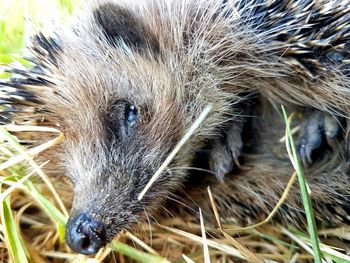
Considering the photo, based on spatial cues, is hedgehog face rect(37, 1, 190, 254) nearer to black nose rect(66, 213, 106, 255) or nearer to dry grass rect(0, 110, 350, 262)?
black nose rect(66, 213, 106, 255)

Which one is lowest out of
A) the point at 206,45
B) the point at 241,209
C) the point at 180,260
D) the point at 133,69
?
the point at 180,260

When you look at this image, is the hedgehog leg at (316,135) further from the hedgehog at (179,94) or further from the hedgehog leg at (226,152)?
the hedgehog leg at (226,152)

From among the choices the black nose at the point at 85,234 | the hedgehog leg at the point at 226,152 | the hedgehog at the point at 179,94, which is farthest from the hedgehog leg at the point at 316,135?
the black nose at the point at 85,234

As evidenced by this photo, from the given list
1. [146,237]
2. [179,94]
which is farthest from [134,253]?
[179,94]

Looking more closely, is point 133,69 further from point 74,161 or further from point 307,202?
point 307,202

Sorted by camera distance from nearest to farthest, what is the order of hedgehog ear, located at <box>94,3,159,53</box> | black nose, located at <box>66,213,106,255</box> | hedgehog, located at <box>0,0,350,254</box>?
1. black nose, located at <box>66,213,106,255</box>
2. hedgehog, located at <box>0,0,350,254</box>
3. hedgehog ear, located at <box>94,3,159,53</box>

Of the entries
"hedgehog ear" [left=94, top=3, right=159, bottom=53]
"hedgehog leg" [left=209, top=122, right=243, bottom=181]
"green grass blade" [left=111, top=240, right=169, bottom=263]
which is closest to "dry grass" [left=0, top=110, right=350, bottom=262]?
Result: "green grass blade" [left=111, top=240, right=169, bottom=263]

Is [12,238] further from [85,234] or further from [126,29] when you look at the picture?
[126,29]

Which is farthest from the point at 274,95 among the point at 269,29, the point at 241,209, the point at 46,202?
the point at 46,202

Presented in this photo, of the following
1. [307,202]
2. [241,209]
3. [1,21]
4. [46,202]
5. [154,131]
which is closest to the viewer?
[307,202]

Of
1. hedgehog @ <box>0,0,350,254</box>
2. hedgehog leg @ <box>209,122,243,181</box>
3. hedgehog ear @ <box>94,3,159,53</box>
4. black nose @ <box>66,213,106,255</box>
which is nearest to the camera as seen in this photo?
black nose @ <box>66,213,106,255</box>
